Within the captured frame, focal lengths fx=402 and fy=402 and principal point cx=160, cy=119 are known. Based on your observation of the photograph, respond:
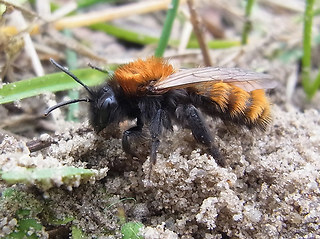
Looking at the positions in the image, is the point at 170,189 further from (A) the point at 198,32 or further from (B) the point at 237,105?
(A) the point at 198,32

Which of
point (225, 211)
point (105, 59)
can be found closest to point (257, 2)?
point (105, 59)

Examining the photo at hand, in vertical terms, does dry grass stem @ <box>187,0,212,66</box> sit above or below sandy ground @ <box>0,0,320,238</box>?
above

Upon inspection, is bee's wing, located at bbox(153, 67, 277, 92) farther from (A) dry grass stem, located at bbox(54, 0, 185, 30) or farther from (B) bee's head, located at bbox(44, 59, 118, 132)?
(A) dry grass stem, located at bbox(54, 0, 185, 30)

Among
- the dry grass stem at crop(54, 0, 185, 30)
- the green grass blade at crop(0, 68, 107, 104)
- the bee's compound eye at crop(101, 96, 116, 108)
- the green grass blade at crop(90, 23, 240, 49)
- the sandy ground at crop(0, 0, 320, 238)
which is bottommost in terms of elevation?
the sandy ground at crop(0, 0, 320, 238)

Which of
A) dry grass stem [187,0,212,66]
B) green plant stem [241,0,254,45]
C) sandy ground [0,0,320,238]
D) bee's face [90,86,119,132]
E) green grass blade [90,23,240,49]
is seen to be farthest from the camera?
green grass blade [90,23,240,49]

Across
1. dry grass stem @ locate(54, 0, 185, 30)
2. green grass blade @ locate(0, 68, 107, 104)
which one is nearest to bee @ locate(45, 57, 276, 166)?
green grass blade @ locate(0, 68, 107, 104)

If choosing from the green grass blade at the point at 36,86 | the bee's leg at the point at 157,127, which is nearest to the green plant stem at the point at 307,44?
the bee's leg at the point at 157,127

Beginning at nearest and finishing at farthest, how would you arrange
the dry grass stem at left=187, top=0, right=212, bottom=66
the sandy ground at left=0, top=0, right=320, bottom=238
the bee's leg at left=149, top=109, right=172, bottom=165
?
1. the sandy ground at left=0, top=0, right=320, bottom=238
2. the bee's leg at left=149, top=109, right=172, bottom=165
3. the dry grass stem at left=187, top=0, right=212, bottom=66

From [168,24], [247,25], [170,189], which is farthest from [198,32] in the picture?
[170,189]

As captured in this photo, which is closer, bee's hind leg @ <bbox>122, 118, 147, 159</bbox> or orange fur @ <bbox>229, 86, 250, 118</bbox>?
bee's hind leg @ <bbox>122, 118, 147, 159</bbox>
